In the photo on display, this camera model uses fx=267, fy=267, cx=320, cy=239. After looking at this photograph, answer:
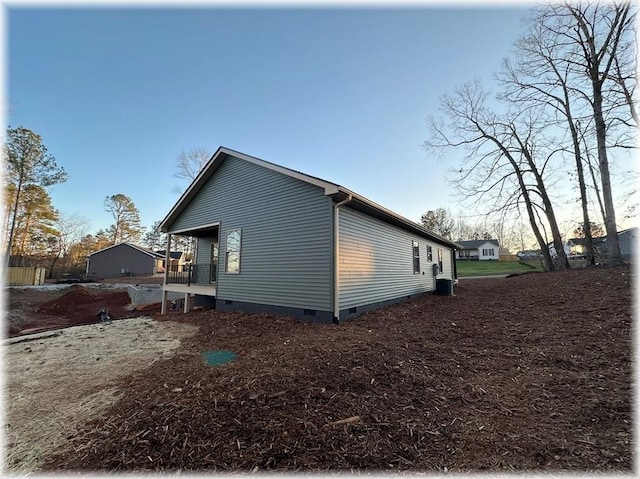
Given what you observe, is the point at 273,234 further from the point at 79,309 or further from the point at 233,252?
the point at 79,309

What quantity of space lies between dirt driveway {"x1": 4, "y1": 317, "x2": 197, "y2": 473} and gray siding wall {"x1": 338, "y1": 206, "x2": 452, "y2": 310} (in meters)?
4.22

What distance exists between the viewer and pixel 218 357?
4703mm

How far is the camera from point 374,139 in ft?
38.4

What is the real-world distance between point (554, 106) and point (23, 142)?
36.3 m

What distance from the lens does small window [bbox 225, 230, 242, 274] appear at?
8.75m

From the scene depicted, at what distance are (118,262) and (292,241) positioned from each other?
3490 cm

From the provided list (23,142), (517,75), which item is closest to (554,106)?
(517,75)

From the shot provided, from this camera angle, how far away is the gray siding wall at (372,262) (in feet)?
22.9

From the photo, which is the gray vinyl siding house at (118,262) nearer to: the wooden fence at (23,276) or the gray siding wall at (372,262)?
the wooden fence at (23,276)

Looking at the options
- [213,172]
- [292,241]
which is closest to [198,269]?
[213,172]

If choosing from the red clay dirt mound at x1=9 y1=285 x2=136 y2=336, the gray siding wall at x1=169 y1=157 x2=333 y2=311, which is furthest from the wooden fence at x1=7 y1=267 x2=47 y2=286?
the gray siding wall at x1=169 y1=157 x2=333 y2=311

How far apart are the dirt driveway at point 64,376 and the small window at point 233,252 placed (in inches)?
86.4

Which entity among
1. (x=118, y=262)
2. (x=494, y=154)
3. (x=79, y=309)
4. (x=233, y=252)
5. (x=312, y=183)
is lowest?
(x=79, y=309)

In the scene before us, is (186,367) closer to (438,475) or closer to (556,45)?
(438,475)
